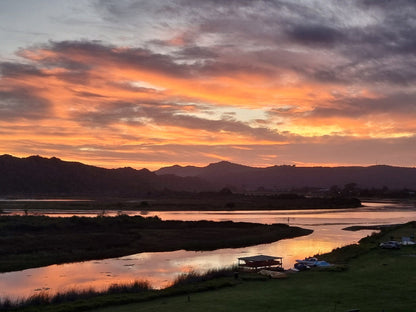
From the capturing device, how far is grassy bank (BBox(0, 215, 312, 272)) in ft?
187

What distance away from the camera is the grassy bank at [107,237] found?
5688 cm

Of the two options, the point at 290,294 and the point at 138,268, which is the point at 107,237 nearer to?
the point at 138,268

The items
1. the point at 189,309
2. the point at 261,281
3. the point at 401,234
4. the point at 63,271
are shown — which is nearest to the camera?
the point at 189,309

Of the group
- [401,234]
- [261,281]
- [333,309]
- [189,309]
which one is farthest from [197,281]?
[401,234]

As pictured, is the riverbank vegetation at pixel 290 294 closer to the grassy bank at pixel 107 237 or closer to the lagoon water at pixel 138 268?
the lagoon water at pixel 138 268

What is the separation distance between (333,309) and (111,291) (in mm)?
17920

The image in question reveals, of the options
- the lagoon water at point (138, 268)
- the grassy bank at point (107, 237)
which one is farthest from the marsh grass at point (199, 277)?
the grassy bank at point (107, 237)

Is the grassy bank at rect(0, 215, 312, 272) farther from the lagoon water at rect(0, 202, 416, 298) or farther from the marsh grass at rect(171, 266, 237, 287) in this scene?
the marsh grass at rect(171, 266, 237, 287)

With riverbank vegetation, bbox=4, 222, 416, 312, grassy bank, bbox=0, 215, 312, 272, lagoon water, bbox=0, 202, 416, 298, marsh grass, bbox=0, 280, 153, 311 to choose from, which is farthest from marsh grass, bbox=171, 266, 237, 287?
grassy bank, bbox=0, 215, 312, 272

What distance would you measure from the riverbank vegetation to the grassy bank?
71.8ft

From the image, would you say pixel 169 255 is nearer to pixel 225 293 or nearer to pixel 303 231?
pixel 225 293

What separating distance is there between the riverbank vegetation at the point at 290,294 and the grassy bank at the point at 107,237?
2190 cm

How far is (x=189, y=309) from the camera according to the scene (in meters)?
28.4

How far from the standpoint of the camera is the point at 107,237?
238 ft
